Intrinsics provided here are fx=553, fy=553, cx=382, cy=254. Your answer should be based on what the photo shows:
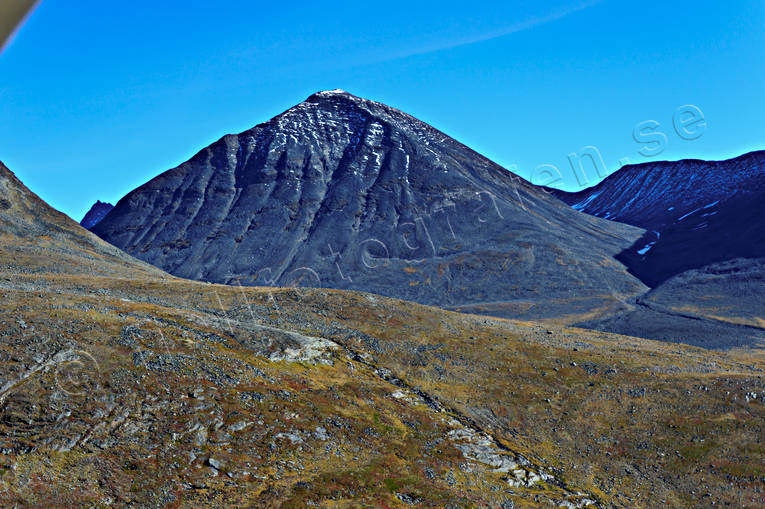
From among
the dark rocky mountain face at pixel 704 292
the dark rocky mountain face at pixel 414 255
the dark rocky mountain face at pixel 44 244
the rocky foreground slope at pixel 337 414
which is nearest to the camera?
the rocky foreground slope at pixel 337 414

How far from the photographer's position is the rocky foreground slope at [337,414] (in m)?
32.7

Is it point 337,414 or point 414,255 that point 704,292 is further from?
point 337,414

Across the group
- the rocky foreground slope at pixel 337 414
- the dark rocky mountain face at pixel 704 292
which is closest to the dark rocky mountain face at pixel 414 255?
the dark rocky mountain face at pixel 704 292

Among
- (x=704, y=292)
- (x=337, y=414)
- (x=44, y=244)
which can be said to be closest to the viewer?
(x=337, y=414)

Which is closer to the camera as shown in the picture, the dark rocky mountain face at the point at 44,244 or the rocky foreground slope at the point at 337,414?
the rocky foreground slope at the point at 337,414

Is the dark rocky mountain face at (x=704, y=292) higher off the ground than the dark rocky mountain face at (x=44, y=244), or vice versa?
the dark rocky mountain face at (x=44, y=244)

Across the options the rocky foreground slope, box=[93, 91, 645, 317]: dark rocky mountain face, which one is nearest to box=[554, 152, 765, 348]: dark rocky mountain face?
box=[93, 91, 645, 317]: dark rocky mountain face

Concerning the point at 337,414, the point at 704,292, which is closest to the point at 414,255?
the point at 704,292

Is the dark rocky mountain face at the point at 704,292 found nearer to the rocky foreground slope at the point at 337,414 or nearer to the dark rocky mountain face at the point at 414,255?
the dark rocky mountain face at the point at 414,255

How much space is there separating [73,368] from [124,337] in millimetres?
7214

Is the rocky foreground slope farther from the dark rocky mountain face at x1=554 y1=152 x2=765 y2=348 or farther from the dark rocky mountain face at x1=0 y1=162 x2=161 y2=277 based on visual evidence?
the dark rocky mountain face at x1=554 y1=152 x2=765 y2=348

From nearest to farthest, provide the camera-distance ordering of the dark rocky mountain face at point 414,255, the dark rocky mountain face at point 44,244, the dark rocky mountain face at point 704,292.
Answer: the dark rocky mountain face at point 44,244, the dark rocky mountain face at point 704,292, the dark rocky mountain face at point 414,255

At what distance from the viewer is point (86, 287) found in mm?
73438

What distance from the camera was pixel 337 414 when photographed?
4438 cm
